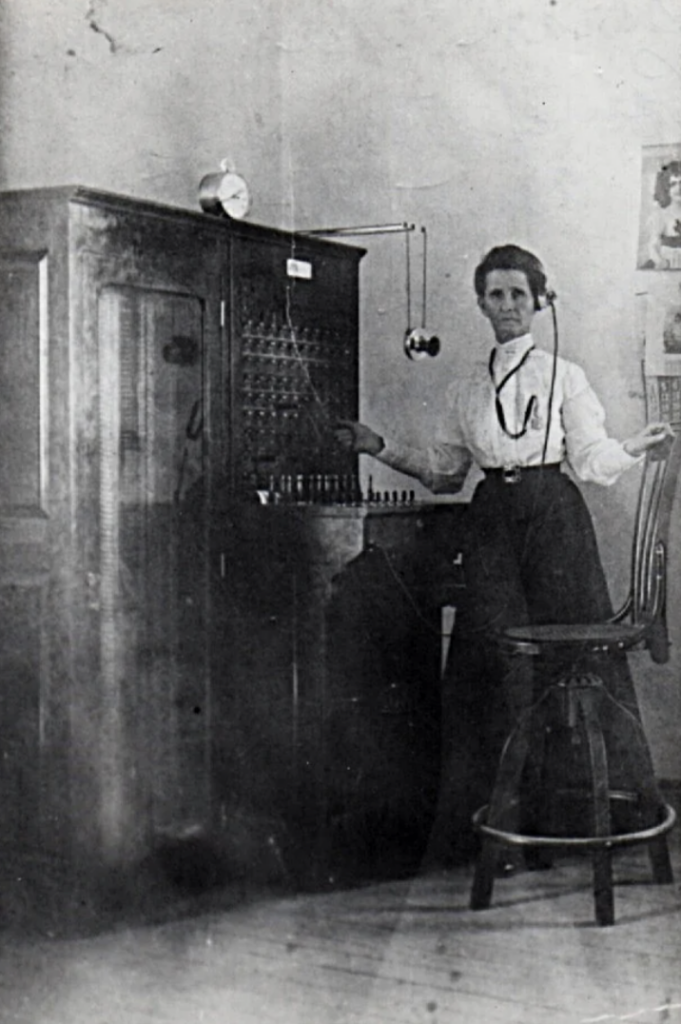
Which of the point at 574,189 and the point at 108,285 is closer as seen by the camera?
the point at 108,285

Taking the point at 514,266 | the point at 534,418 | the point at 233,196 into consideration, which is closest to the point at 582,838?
the point at 534,418

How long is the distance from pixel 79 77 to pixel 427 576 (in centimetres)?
163

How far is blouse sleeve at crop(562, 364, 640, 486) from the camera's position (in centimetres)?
386

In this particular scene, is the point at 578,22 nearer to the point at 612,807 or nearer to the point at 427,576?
the point at 427,576

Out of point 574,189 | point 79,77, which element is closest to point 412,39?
point 574,189

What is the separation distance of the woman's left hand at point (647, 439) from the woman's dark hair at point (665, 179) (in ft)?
1.98

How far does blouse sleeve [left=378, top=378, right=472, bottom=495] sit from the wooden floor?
1.19m

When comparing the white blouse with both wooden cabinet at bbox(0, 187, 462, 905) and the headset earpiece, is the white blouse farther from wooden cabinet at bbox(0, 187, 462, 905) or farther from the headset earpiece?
wooden cabinet at bbox(0, 187, 462, 905)

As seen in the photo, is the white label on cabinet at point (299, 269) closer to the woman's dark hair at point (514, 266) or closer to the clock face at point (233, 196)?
the clock face at point (233, 196)

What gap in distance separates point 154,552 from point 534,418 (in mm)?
1107

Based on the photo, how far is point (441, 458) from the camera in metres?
4.14

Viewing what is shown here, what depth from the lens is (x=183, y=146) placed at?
4.07m

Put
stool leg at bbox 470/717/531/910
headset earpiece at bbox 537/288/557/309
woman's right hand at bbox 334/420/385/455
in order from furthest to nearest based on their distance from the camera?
woman's right hand at bbox 334/420/385/455 < headset earpiece at bbox 537/288/557/309 < stool leg at bbox 470/717/531/910

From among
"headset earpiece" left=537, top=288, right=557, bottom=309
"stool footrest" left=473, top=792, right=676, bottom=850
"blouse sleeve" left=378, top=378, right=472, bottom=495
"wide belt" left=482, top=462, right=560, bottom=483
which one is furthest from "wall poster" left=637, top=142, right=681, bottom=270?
"stool footrest" left=473, top=792, right=676, bottom=850
